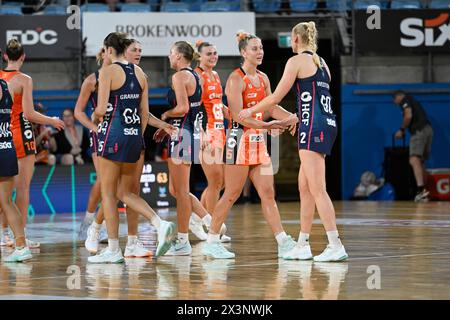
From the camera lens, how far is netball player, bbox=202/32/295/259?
9250mm

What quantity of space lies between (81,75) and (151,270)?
11.6 meters

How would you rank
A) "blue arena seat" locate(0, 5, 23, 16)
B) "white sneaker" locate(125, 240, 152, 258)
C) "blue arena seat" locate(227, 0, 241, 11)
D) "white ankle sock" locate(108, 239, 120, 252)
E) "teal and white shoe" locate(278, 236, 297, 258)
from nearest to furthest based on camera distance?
"white ankle sock" locate(108, 239, 120, 252), "teal and white shoe" locate(278, 236, 297, 258), "white sneaker" locate(125, 240, 152, 258), "blue arena seat" locate(0, 5, 23, 16), "blue arena seat" locate(227, 0, 241, 11)

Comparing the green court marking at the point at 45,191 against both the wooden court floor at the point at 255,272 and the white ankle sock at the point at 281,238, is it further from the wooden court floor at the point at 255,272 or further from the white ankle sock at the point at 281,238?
the white ankle sock at the point at 281,238

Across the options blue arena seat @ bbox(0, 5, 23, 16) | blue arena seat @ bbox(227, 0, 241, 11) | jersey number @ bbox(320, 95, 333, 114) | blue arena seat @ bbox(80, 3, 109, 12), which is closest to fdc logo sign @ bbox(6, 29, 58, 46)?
blue arena seat @ bbox(0, 5, 23, 16)

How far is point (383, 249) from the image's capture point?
31.8ft

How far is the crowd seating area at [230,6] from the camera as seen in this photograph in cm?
1967

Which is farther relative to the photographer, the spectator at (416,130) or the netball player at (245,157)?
the spectator at (416,130)

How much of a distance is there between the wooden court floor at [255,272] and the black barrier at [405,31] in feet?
25.1

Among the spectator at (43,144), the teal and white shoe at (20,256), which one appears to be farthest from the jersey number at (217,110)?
the spectator at (43,144)

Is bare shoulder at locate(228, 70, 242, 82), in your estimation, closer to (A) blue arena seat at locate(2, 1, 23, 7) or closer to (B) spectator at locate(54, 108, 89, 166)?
(B) spectator at locate(54, 108, 89, 166)

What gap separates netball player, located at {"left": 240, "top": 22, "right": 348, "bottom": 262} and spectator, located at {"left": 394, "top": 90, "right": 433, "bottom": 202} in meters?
10.1
